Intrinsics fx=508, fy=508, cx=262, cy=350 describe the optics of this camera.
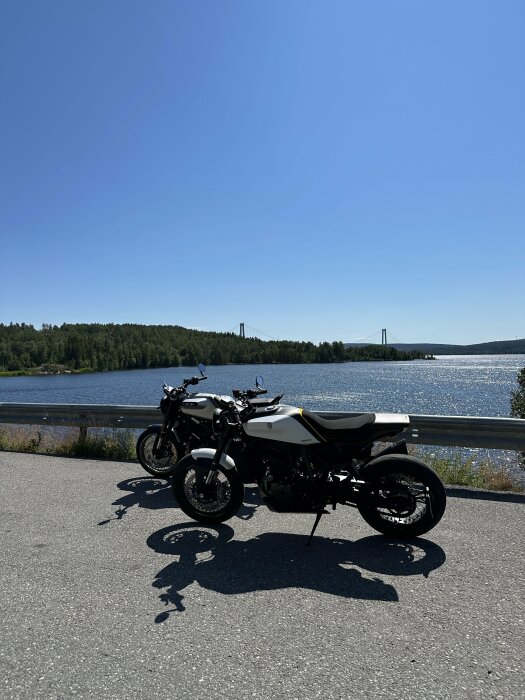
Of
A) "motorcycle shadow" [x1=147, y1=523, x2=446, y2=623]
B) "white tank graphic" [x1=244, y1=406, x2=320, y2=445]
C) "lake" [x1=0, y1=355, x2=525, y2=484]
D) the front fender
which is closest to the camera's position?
"motorcycle shadow" [x1=147, y1=523, x2=446, y2=623]

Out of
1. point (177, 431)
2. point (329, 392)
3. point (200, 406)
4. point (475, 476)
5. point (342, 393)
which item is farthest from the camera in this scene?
point (329, 392)

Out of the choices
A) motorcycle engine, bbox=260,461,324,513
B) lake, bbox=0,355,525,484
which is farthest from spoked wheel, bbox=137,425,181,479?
lake, bbox=0,355,525,484

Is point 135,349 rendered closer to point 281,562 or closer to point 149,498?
point 149,498

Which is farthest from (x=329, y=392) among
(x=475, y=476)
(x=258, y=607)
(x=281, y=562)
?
(x=258, y=607)

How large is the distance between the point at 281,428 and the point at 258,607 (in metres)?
1.43

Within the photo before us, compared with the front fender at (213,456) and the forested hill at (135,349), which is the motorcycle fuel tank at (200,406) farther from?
the forested hill at (135,349)

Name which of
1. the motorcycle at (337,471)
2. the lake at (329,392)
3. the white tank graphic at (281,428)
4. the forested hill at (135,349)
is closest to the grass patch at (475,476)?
the motorcycle at (337,471)

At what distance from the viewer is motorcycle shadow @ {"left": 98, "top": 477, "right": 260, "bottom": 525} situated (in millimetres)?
4930

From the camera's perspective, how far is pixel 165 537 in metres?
4.21

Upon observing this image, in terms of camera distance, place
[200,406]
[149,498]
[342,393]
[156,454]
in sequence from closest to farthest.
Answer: [149,498]
[200,406]
[156,454]
[342,393]

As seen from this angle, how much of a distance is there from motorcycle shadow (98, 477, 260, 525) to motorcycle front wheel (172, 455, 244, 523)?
0.38 m

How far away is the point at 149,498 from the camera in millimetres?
5398

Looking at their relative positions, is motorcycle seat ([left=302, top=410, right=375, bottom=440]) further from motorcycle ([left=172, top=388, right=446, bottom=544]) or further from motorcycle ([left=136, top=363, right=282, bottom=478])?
motorcycle ([left=136, top=363, right=282, bottom=478])

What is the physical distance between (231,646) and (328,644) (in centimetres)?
50
